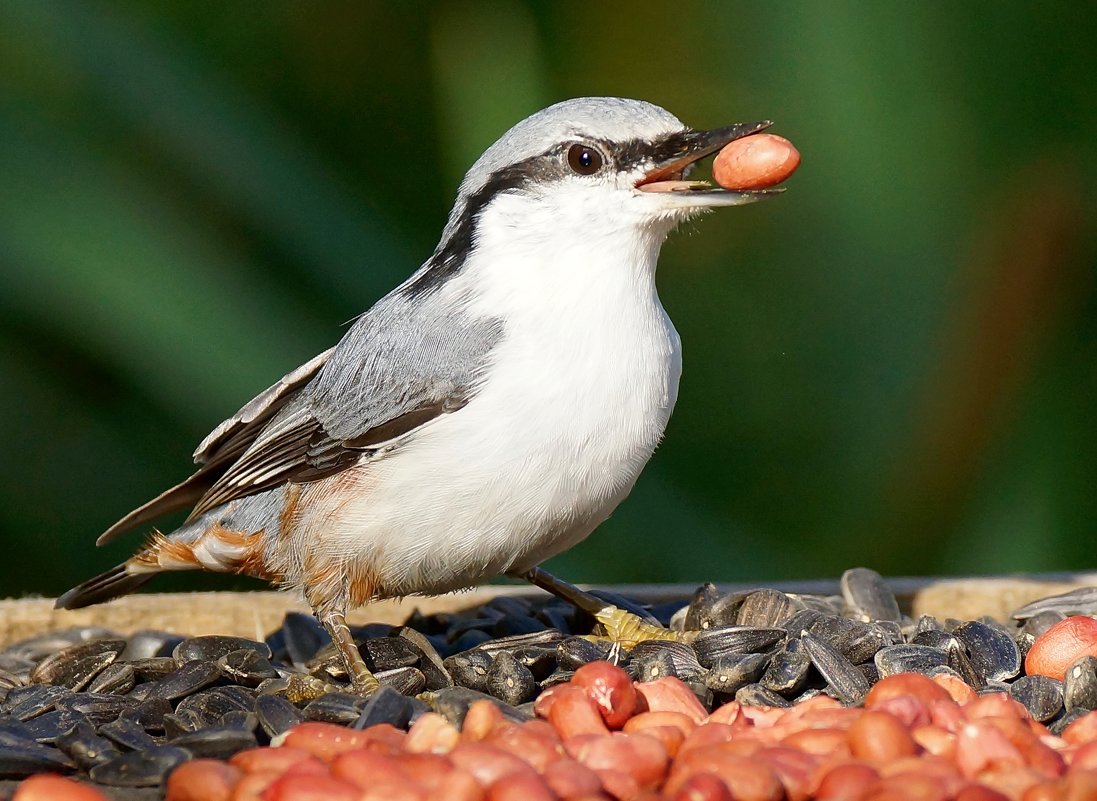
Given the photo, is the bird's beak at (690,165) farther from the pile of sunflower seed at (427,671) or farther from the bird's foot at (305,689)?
the bird's foot at (305,689)

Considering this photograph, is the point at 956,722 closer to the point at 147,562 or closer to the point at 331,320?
the point at 147,562

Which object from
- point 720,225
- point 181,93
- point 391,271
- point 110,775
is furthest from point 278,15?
point 110,775

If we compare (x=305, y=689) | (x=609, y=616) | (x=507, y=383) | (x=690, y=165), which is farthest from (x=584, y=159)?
(x=305, y=689)

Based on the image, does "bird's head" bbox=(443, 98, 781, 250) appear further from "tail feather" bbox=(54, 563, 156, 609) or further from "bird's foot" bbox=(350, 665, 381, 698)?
"tail feather" bbox=(54, 563, 156, 609)

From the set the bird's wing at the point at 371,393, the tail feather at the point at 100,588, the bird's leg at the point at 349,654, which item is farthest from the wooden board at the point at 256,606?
the bird's leg at the point at 349,654

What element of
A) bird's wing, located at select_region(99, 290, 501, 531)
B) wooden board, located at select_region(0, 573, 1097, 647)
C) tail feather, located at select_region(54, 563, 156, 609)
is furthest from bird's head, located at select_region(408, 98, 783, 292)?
tail feather, located at select_region(54, 563, 156, 609)
